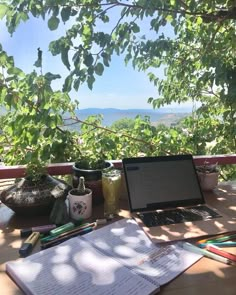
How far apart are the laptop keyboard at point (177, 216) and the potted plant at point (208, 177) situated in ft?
0.69

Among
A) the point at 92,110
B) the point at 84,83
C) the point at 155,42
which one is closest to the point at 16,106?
the point at 84,83

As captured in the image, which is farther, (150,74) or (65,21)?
(150,74)

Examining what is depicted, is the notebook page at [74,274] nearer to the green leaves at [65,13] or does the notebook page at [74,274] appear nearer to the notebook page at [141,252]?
the notebook page at [141,252]

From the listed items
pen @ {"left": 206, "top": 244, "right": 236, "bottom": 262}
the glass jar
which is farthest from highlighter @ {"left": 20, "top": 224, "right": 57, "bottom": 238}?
pen @ {"left": 206, "top": 244, "right": 236, "bottom": 262}

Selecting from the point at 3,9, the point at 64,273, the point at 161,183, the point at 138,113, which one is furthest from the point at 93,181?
the point at 138,113

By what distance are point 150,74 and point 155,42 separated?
0.54 meters

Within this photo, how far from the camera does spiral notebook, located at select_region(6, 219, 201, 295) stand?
70 centimetres

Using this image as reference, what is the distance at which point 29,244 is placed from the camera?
88cm

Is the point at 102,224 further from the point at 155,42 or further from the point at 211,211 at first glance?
the point at 155,42

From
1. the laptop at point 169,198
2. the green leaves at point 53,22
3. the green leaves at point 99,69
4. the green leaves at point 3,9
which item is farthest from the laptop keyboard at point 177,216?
the green leaves at point 3,9

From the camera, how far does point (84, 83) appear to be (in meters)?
1.64

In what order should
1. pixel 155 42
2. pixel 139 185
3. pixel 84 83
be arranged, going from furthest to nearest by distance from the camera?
pixel 155 42
pixel 84 83
pixel 139 185

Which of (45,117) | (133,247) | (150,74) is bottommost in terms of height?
(133,247)

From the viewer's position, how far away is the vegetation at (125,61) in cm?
151
